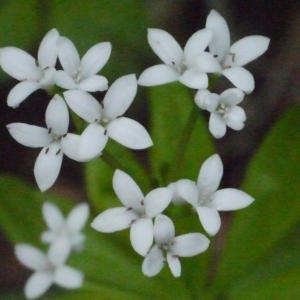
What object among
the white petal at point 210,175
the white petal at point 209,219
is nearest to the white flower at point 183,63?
the white petal at point 210,175

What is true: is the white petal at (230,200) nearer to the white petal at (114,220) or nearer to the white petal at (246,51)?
the white petal at (114,220)

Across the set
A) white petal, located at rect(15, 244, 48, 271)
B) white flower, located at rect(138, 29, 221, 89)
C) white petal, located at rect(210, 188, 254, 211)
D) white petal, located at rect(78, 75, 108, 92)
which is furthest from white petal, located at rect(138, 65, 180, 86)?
white petal, located at rect(15, 244, 48, 271)

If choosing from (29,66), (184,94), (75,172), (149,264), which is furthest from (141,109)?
(149,264)

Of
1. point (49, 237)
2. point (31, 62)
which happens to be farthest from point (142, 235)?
point (49, 237)

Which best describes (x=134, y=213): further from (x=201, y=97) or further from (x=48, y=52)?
(x=48, y=52)

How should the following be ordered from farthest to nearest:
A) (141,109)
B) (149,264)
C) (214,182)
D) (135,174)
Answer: (141,109)
(135,174)
(214,182)
(149,264)

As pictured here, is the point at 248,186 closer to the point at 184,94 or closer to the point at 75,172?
the point at 184,94
